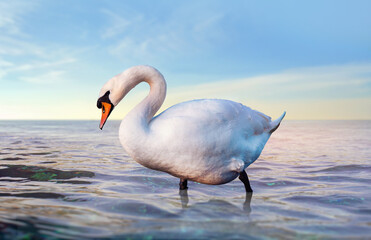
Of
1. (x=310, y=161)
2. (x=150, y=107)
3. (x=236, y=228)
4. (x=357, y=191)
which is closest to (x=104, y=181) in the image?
(x=150, y=107)

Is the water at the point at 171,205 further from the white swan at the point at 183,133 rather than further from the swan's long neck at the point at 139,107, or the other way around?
the swan's long neck at the point at 139,107

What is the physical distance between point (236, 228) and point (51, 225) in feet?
5.83

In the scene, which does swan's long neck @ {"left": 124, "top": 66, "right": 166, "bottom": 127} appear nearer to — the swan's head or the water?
the swan's head

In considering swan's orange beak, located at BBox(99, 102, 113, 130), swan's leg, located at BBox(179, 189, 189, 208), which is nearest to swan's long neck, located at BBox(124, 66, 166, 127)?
swan's orange beak, located at BBox(99, 102, 113, 130)

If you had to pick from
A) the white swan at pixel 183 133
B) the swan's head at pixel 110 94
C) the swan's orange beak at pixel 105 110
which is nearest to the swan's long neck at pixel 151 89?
the white swan at pixel 183 133

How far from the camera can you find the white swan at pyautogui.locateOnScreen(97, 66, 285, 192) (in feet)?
14.4

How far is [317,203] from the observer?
15.7 feet

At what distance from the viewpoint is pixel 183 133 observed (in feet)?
14.4

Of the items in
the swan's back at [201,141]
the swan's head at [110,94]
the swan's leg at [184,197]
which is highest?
the swan's head at [110,94]

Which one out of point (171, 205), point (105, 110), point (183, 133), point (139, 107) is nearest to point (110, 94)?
point (105, 110)

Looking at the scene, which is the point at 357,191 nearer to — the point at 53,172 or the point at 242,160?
the point at 242,160

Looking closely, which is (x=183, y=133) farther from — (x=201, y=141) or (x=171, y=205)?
(x=171, y=205)

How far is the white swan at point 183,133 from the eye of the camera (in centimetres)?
440

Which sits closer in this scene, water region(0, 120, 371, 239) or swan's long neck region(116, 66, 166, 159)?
water region(0, 120, 371, 239)
